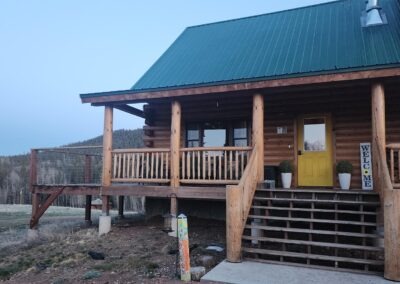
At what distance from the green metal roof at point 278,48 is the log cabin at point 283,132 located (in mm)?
49

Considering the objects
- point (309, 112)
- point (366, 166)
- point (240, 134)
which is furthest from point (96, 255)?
point (366, 166)

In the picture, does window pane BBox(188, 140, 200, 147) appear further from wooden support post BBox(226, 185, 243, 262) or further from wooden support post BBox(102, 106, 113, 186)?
wooden support post BBox(226, 185, 243, 262)

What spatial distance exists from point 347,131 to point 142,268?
6825 millimetres

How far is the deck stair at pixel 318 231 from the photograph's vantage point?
678 cm

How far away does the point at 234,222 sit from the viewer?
723 cm

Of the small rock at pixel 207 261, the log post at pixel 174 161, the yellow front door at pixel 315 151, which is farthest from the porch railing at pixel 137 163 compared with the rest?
the yellow front door at pixel 315 151

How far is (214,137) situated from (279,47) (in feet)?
11.4

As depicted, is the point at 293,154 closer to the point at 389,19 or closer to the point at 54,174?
the point at 389,19

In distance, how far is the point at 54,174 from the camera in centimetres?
2294

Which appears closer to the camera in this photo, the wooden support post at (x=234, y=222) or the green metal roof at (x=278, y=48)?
the wooden support post at (x=234, y=222)

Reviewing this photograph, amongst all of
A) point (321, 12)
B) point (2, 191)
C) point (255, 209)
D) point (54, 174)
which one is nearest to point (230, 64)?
point (321, 12)

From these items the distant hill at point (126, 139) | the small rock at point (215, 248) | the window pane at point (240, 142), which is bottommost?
the small rock at point (215, 248)

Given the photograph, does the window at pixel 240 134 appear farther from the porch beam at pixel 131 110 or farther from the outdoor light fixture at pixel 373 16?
the outdoor light fixture at pixel 373 16

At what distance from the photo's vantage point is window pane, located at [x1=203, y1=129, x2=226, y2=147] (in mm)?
12414
